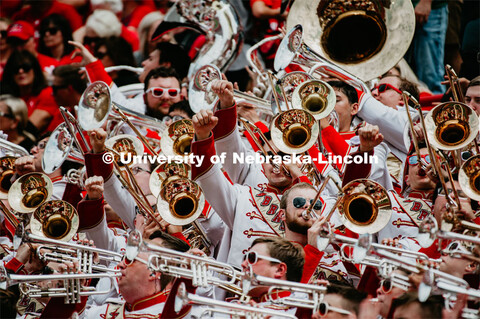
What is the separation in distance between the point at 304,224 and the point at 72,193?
7.83 ft

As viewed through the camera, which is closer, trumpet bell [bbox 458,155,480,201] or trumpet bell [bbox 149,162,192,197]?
trumpet bell [bbox 458,155,480,201]

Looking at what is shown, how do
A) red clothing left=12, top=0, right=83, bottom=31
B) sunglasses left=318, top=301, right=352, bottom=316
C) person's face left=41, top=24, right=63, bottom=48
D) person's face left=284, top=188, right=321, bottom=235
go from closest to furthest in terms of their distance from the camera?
Answer: sunglasses left=318, top=301, right=352, bottom=316 < person's face left=284, top=188, right=321, bottom=235 < person's face left=41, top=24, right=63, bottom=48 < red clothing left=12, top=0, right=83, bottom=31

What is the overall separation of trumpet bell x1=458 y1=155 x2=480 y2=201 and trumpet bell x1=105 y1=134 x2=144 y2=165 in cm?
289

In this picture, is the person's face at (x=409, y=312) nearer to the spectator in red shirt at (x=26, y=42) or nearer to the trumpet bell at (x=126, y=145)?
the trumpet bell at (x=126, y=145)

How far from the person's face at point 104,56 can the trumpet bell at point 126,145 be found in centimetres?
265


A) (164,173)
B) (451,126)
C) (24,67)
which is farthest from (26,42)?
(451,126)

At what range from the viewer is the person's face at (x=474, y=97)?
6.63 m

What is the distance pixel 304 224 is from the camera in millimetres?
5934

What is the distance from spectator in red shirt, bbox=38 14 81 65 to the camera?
37.4ft

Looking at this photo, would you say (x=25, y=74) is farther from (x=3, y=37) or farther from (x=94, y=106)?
(x=94, y=106)

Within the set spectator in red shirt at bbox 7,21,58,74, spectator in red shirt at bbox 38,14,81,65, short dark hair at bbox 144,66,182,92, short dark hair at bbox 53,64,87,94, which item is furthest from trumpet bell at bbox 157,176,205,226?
spectator in red shirt at bbox 38,14,81,65

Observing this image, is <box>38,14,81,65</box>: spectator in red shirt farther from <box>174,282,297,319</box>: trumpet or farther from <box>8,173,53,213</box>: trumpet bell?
<box>174,282,297,319</box>: trumpet

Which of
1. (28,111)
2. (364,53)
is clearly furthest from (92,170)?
(28,111)

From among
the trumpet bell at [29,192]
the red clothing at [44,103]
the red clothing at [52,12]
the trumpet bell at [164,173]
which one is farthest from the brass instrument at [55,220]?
the red clothing at [52,12]
